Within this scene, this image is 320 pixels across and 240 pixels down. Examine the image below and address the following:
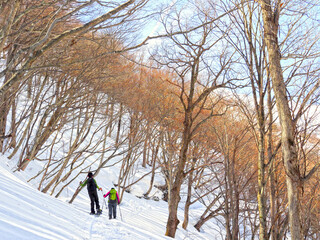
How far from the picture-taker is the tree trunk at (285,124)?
3297 mm

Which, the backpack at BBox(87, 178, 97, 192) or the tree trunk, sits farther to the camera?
the backpack at BBox(87, 178, 97, 192)

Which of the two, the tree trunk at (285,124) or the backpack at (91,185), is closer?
the tree trunk at (285,124)

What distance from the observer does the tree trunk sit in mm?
3297

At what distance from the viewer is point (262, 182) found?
13.7ft

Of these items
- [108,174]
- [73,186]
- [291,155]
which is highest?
[291,155]

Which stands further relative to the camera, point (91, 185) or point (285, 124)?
point (91, 185)

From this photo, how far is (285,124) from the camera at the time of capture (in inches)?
138

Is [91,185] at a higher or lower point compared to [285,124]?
lower

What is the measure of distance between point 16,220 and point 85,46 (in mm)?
6037

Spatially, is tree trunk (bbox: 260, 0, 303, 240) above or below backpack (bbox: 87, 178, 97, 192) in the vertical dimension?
above

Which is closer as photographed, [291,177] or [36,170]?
[291,177]

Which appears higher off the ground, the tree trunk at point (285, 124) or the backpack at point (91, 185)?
the tree trunk at point (285, 124)

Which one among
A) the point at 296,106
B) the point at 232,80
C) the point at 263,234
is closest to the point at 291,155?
the point at 296,106

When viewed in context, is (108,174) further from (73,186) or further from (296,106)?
(296,106)
